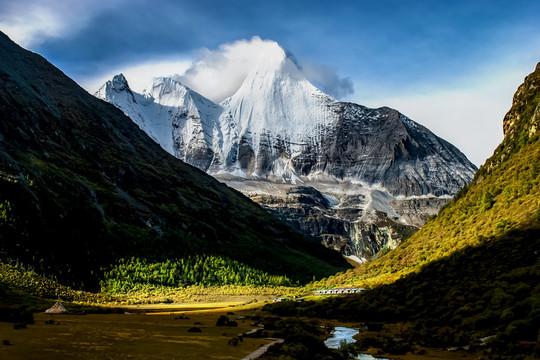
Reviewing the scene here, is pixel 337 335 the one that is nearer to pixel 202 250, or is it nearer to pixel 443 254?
pixel 443 254

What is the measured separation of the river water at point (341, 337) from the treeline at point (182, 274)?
8160cm

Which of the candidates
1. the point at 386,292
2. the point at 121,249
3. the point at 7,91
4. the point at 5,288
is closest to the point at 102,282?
the point at 121,249

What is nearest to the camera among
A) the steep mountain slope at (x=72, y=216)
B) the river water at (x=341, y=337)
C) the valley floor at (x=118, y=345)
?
the valley floor at (x=118, y=345)

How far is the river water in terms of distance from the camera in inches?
1300

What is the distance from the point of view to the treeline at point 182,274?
12425cm

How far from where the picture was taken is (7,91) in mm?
190875

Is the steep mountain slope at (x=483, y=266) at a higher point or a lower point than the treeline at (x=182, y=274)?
higher

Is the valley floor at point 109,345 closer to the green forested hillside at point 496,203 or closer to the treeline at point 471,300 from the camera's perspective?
the treeline at point 471,300

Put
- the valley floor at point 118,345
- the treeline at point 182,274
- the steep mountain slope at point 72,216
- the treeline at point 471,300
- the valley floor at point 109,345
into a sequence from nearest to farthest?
1. the valley floor at point 109,345
2. the valley floor at point 118,345
3. the treeline at point 471,300
4. the steep mountain slope at point 72,216
5. the treeline at point 182,274

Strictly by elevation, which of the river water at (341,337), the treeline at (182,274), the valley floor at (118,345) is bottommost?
the treeline at (182,274)

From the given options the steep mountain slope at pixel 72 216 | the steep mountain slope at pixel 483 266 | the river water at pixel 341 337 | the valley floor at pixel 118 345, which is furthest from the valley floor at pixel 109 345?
the steep mountain slope at pixel 72 216

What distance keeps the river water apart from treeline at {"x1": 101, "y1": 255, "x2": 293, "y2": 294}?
81601 mm

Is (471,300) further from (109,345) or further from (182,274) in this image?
(182,274)

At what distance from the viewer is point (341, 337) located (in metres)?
44.2
